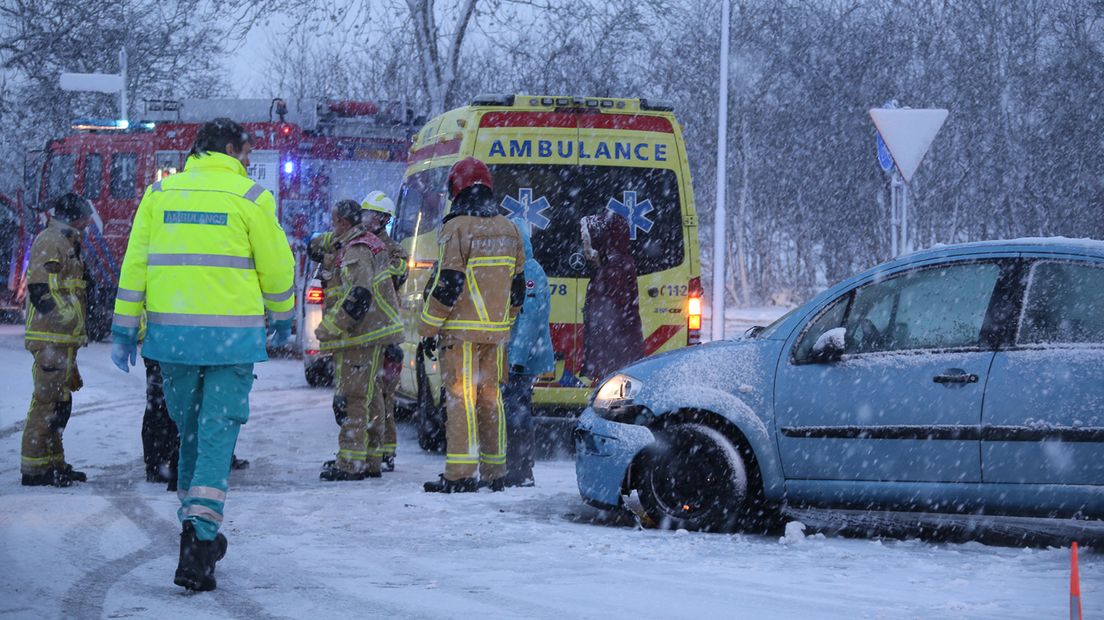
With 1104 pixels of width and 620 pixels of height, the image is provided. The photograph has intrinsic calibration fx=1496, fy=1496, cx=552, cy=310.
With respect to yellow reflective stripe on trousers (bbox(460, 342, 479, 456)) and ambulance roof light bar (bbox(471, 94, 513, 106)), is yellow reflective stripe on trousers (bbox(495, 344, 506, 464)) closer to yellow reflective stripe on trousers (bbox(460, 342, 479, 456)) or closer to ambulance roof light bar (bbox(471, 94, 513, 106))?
yellow reflective stripe on trousers (bbox(460, 342, 479, 456))

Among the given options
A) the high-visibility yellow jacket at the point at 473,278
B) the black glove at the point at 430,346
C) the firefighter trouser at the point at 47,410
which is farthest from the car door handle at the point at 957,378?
the firefighter trouser at the point at 47,410

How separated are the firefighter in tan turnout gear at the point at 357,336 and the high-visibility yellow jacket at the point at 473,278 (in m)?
0.74

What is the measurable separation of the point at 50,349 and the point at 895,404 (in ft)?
16.3

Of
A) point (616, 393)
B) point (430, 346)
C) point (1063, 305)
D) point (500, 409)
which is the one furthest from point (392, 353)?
point (1063, 305)

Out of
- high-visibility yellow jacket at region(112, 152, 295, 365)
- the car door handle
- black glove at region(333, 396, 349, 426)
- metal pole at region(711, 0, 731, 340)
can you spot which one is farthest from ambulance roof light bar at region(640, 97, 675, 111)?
metal pole at region(711, 0, 731, 340)

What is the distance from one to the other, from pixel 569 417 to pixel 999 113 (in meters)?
28.5

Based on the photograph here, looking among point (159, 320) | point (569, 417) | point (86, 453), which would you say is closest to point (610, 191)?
point (569, 417)

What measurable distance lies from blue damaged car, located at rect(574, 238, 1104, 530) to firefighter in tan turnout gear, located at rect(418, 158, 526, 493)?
115cm

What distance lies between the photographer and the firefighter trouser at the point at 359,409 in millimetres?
9336

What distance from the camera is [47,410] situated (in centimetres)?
889

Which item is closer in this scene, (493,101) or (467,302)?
(467,302)

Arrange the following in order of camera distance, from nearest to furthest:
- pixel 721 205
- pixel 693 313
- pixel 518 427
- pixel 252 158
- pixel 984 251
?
1. pixel 984 251
2. pixel 518 427
3. pixel 693 313
4. pixel 252 158
5. pixel 721 205

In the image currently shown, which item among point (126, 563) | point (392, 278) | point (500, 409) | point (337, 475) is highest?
point (392, 278)

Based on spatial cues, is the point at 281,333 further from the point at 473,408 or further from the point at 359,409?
the point at 359,409
